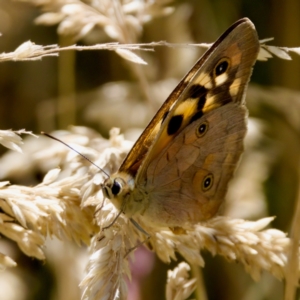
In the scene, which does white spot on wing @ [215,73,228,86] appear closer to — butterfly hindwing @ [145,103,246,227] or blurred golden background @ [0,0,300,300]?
butterfly hindwing @ [145,103,246,227]

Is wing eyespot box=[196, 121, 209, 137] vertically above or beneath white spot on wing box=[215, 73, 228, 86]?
beneath

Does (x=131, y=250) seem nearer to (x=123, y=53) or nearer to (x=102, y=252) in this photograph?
(x=102, y=252)

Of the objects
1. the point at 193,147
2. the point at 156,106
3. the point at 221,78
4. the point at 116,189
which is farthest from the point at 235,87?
the point at 156,106

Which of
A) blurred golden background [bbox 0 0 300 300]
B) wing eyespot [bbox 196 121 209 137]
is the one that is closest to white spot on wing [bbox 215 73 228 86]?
wing eyespot [bbox 196 121 209 137]

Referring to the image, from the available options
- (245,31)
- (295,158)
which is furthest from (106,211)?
(295,158)

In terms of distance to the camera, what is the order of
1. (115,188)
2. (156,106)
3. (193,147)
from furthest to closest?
(156,106) < (193,147) < (115,188)

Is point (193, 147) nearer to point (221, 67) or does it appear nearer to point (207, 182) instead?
point (207, 182)
